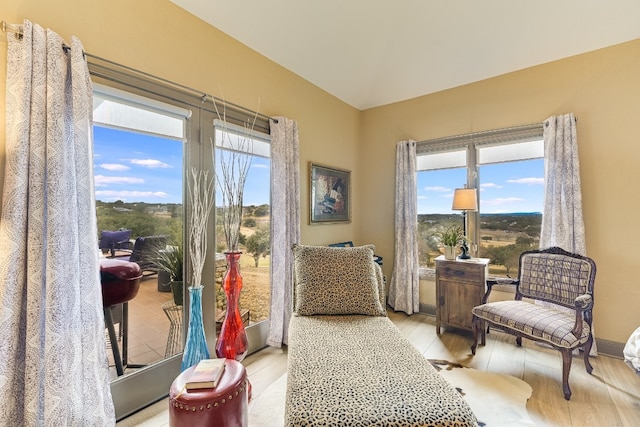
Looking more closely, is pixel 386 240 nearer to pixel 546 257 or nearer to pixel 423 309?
pixel 423 309

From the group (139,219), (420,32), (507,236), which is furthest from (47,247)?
(507,236)

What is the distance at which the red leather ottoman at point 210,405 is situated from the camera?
1189 millimetres

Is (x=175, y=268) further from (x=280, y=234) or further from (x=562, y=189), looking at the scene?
(x=562, y=189)

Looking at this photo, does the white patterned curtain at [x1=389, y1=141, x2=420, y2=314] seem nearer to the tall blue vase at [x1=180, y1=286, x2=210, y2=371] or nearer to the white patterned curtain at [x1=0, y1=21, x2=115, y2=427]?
the tall blue vase at [x1=180, y1=286, x2=210, y2=371]

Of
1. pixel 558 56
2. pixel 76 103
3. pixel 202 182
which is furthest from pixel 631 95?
pixel 76 103

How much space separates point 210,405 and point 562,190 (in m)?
3.26

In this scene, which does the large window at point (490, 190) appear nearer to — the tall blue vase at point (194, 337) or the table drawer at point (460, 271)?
the table drawer at point (460, 271)

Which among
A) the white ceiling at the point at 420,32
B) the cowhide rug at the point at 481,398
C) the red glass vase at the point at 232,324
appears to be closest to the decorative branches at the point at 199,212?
the red glass vase at the point at 232,324

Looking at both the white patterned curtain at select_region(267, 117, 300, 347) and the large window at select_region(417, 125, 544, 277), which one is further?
the large window at select_region(417, 125, 544, 277)

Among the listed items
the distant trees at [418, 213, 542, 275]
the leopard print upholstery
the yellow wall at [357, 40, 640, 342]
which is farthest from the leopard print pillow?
the yellow wall at [357, 40, 640, 342]

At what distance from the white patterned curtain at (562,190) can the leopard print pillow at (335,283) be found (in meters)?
1.89

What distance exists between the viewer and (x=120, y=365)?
1778 millimetres

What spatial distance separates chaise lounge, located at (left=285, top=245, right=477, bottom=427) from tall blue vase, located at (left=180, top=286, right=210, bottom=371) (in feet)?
1.94

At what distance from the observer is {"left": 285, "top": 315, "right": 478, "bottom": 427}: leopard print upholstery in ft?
3.43
